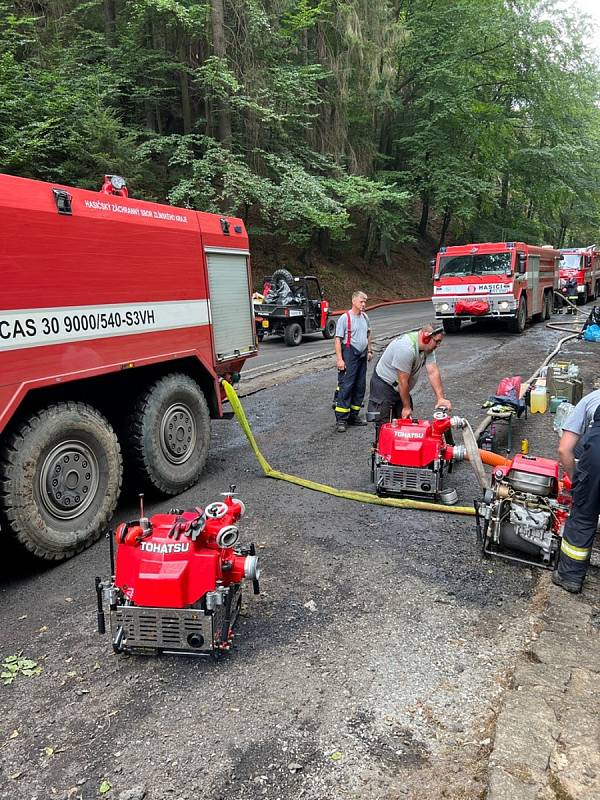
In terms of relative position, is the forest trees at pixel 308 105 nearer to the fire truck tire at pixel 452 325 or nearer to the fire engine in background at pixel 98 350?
the fire truck tire at pixel 452 325

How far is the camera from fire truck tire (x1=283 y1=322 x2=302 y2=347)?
15.2 metres

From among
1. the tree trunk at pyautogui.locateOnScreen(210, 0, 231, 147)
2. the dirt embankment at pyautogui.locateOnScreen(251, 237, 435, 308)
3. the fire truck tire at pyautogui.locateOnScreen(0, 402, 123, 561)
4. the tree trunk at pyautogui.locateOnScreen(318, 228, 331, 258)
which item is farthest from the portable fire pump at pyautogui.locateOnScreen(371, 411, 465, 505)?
the tree trunk at pyautogui.locateOnScreen(318, 228, 331, 258)

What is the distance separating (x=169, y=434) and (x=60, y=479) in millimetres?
1385

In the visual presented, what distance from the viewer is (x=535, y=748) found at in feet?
7.94

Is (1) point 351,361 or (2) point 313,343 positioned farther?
(2) point 313,343

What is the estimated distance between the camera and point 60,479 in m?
4.24

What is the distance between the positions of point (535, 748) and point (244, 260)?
18.3 feet

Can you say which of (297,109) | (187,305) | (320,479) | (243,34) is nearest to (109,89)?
(243,34)

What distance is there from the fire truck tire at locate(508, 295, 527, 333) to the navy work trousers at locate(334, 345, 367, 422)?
30.1 feet

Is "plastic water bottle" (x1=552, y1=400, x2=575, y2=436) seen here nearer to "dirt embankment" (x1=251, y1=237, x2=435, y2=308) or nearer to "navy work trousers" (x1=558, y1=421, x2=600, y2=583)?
"navy work trousers" (x1=558, y1=421, x2=600, y2=583)

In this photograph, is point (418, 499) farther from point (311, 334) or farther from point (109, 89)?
point (109, 89)

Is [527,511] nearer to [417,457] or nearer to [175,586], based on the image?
[417,457]

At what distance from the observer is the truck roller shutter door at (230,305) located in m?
6.05

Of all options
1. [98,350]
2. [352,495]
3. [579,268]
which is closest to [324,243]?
[579,268]
